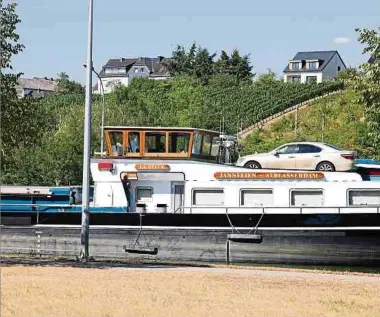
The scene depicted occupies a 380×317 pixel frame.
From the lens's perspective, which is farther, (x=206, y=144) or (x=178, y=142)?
(x=206, y=144)

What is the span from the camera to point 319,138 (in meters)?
60.5

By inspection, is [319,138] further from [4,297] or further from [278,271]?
[4,297]

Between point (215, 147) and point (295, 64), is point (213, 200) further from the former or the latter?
point (295, 64)

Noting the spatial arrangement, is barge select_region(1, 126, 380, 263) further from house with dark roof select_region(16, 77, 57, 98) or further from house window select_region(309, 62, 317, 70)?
house with dark roof select_region(16, 77, 57, 98)

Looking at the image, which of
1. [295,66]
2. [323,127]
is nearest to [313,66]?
[295,66]

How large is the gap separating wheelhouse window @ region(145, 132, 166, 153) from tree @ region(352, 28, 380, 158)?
613 cm

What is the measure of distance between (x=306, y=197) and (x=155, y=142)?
198 inches

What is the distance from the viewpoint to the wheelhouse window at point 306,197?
79.3 feet

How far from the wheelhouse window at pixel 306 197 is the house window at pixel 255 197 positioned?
71 cm

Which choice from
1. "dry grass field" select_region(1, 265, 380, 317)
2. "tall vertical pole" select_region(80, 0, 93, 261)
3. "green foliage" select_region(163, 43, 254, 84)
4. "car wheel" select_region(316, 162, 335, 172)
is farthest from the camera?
"green foliage" select_region(163, 43, 254, 84)

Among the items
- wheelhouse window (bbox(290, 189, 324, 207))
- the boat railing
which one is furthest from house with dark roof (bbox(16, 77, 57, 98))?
wheelhouse window (bbox(290, 189, 324, 207))

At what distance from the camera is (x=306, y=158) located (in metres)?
24.7

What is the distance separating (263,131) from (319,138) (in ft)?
24.8

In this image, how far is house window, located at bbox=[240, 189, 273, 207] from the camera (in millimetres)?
24422
